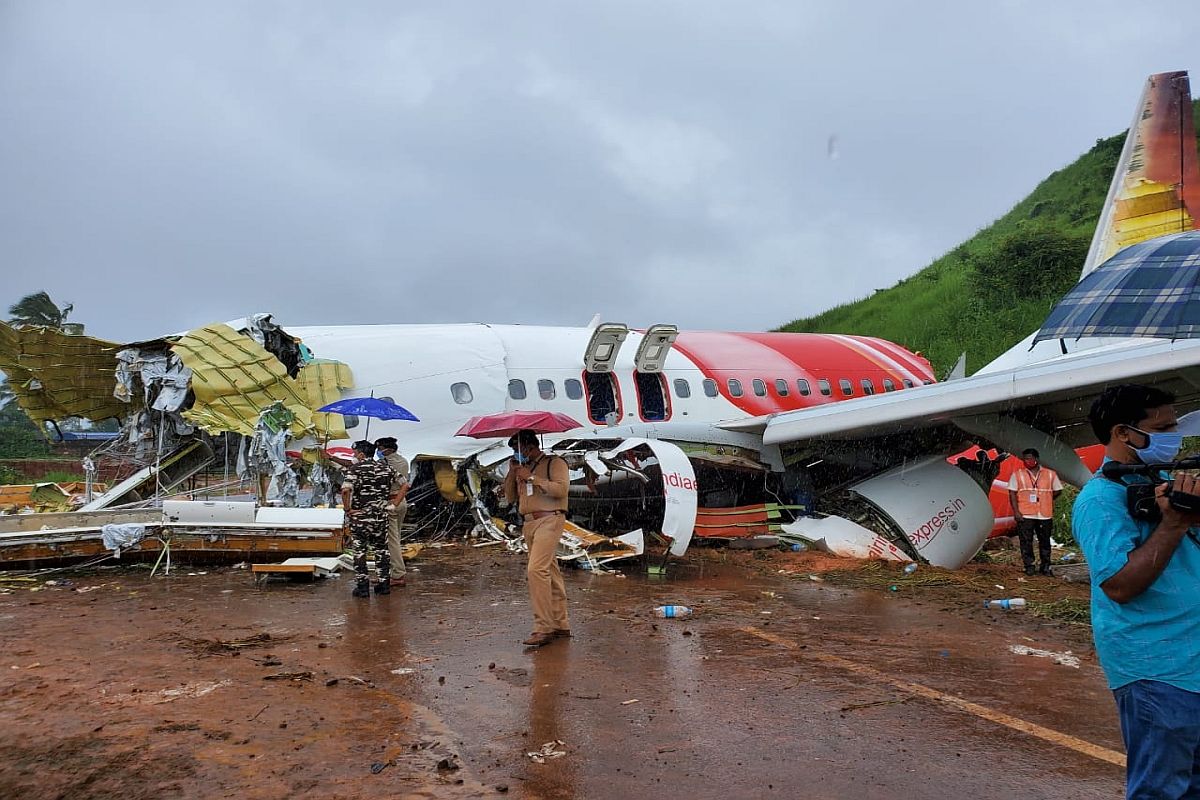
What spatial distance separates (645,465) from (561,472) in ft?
19.1

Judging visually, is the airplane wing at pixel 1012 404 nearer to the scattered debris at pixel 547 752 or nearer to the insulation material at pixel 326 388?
the insulation material at pixel 326 388

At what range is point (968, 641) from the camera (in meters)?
7.22

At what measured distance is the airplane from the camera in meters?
10.8

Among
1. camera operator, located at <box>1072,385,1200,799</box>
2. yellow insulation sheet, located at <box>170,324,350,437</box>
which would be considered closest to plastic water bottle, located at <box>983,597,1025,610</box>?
camera operator, located at <box>1072,385,1200,799</box>

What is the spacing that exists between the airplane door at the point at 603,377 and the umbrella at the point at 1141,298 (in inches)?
251

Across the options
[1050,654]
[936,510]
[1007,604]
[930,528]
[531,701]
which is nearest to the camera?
[531,701]

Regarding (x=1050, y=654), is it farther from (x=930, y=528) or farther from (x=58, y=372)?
(x=58, y=372)

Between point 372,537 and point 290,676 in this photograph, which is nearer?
point 290,676

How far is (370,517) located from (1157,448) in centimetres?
725

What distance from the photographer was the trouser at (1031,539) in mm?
10875

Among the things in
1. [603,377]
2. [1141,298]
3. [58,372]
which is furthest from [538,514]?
[1141,298]

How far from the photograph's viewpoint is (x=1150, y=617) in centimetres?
272

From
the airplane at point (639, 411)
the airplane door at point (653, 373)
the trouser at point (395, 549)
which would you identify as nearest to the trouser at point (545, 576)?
the trouser at point (395, 549)

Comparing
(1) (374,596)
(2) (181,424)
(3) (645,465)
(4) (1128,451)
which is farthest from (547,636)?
(2) (181,424)
